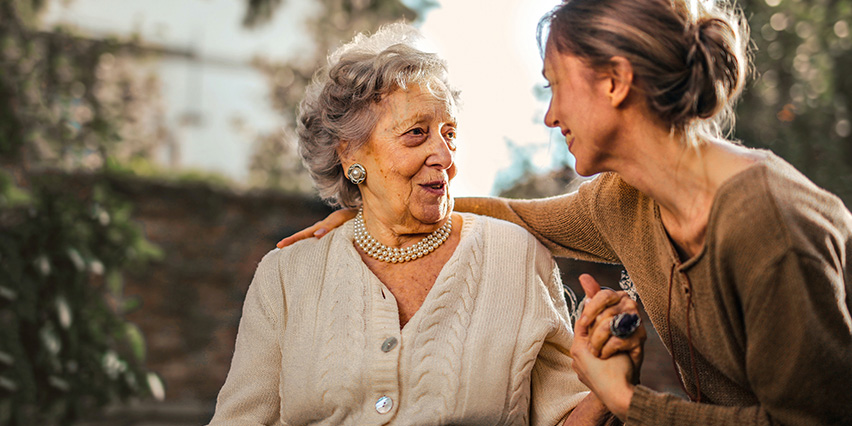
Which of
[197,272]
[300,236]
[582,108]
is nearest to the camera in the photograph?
[582,108]

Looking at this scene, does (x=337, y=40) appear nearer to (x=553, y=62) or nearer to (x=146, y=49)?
(x=146, y=49)

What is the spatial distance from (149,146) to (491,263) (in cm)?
598

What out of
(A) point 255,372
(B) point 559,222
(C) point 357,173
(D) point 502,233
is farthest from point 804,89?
(A) point 255,372

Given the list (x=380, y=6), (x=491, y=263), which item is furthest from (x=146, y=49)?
(x=491, y=263)

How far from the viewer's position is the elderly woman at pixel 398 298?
6.29ft

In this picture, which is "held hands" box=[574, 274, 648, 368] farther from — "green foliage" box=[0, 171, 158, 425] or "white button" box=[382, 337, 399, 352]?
"green foliage" box=[0, 171, 158, 425]

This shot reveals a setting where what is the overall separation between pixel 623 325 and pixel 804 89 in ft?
14.7

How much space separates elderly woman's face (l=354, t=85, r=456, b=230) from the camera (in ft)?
6.90

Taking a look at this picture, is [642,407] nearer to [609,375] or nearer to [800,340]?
[609,375]

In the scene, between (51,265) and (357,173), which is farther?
(51,265)

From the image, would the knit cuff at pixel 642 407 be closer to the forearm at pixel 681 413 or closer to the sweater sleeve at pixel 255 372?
the forearm at pixel 681 413

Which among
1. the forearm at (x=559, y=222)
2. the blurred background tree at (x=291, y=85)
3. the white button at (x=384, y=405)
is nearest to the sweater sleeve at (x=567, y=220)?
the forearm at (x=559, y=222)

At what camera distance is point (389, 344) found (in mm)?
1935

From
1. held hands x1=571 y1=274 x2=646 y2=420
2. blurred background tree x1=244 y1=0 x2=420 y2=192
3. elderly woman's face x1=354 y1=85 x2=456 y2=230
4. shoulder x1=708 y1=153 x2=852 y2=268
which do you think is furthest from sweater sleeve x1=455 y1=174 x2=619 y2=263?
blurred background tree x1=244 y1=0 x2=420 y2=192
